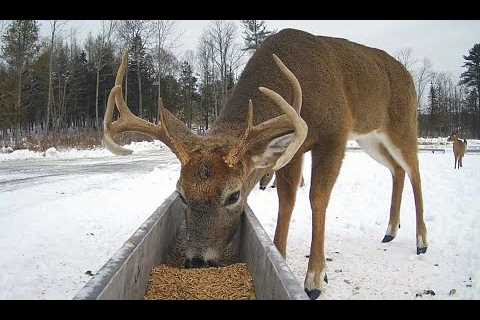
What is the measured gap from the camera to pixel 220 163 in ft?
12.1

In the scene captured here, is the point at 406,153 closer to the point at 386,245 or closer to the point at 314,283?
the point at 386,245

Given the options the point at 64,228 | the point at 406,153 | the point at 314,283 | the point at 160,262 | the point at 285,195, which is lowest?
the point at 64,228

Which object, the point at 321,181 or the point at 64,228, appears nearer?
the point at 321,181

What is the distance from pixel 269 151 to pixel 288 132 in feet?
0.79

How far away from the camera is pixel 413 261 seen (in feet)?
18.1

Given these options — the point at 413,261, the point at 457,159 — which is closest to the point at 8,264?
the point at 413,261

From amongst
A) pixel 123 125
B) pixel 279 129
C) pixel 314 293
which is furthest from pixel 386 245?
pixel 123 125

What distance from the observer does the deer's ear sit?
3969 millimetres

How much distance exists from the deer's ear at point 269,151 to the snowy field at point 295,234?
56.7 inches

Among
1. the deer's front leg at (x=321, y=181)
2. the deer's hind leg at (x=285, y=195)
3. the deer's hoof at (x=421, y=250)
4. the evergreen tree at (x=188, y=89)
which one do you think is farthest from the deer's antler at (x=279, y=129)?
the evergreen tree at (x=188, y=89)

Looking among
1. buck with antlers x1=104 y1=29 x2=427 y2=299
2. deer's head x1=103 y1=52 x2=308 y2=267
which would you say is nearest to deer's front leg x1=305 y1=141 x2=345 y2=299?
buck with antlers x1=104 y1=29 x2=427 y2=299

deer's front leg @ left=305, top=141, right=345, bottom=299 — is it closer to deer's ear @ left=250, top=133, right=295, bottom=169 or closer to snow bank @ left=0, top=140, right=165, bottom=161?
deer's ear @ left=250, top=133, right=295, bottom=169

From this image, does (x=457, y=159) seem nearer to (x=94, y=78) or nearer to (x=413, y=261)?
(x=413, y=261)

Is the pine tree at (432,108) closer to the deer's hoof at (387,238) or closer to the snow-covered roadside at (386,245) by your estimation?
the snow-covered roadside at (386,245)
